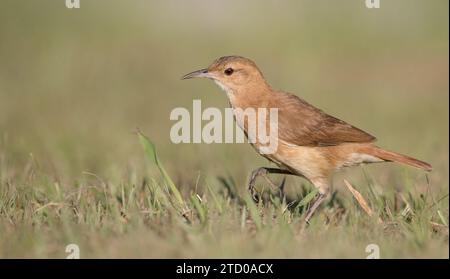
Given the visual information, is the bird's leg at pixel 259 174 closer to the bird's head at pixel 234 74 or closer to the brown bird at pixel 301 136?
the brown bird at pixel 301 136

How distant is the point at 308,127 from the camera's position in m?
6.55

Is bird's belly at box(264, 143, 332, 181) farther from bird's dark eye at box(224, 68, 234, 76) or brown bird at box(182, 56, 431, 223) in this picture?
bird's dark eye at box(224, 68, 234, 76)

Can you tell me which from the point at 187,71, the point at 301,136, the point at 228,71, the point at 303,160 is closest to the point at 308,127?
the point at 301,136

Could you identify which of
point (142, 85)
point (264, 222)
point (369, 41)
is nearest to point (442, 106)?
point (369, 41)

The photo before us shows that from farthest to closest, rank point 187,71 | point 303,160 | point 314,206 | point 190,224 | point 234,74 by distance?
point 187,71 < point 234,74 < point 303,160 < point 314,206 < point 190,224

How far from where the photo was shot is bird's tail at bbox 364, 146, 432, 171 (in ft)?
20.8

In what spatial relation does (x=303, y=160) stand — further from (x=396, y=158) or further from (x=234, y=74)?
(x=234, y=74)

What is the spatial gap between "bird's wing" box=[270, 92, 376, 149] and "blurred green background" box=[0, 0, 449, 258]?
4.35ft

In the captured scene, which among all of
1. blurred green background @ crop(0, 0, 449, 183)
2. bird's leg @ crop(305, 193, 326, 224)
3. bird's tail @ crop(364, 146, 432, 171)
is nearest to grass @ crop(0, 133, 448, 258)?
bird's leg @ crop(305, 193, 326, 224)

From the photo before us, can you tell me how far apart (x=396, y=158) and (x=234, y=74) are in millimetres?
1651

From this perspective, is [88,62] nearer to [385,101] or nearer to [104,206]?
[385,101]

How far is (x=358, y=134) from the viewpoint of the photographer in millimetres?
6613

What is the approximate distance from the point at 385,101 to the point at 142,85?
4.06 meters

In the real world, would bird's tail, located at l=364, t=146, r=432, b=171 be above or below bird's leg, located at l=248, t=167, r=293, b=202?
above
